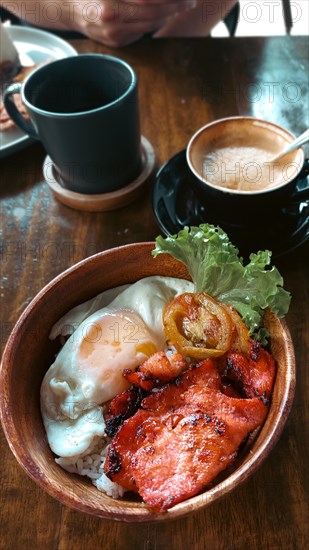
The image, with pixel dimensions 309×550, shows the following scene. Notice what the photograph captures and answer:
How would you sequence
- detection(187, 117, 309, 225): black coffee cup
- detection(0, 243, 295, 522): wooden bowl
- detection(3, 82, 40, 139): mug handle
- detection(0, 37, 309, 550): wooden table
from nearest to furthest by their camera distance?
detection(0, 243, 295, 522): wooden bowl
detection(0, 37, 309, 550): wooden table
detection(187, 117, 309, 225): black coffee cup
detection(3, 82, 40, 139): mug handle

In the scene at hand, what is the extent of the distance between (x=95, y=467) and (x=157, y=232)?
67 cm

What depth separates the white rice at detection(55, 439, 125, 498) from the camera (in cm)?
88

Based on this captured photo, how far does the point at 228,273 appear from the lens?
41.0 inches

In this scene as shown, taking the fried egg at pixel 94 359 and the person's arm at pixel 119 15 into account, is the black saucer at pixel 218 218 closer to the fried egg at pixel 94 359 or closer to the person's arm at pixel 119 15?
the fried egg at pixel 94 359

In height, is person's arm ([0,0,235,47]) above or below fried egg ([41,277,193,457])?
above

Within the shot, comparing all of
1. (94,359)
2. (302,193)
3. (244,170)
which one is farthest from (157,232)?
(94,359)

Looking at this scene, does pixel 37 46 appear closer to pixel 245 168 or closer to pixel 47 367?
pixel 245 168

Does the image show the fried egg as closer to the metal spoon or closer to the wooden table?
the wooden table

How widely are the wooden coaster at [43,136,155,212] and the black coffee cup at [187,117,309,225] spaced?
0.68 feet

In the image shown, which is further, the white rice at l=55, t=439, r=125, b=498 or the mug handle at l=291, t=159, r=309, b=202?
the mug handle at l=291, t=159, r=309, b=202

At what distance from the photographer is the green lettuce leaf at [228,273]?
991 mm

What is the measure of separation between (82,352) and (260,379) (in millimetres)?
347

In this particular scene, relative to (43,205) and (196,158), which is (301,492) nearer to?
(196,158)

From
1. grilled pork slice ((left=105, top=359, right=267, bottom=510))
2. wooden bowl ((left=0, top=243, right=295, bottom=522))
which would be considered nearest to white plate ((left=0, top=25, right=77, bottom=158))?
wooden bowl ((left=0, top=243, right=295, bottom=522))
